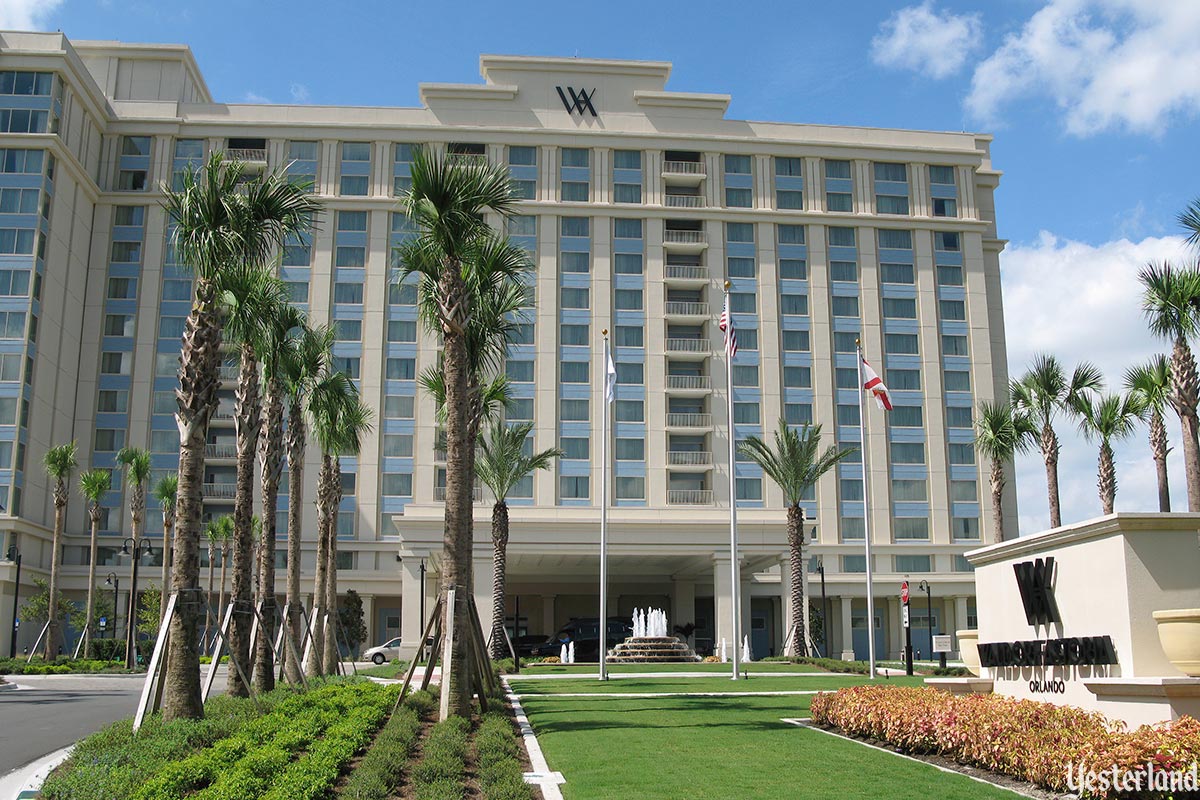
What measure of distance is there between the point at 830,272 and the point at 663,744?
66247 millimetres

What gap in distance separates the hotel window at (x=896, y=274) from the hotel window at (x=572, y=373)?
2370 centimetres

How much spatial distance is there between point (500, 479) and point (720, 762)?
108ft

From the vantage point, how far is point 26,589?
65.1m

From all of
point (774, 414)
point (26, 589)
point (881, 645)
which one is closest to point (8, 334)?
point (26, 589)

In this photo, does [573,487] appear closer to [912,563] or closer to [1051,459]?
[912,563]

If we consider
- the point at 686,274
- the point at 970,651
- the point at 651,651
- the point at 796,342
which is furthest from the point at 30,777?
the point at 796,342

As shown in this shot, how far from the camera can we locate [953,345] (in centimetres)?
7906

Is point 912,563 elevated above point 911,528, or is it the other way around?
point 911,528

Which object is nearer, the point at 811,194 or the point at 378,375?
the point at 378,375

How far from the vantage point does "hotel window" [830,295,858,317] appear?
258 feet

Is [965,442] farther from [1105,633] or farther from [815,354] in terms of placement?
[1105,633]

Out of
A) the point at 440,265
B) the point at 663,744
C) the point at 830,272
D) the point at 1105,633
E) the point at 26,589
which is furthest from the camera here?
the point at 830,272

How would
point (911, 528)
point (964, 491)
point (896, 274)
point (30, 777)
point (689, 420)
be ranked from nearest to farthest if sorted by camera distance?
point (30, 777) < point (689, 420) < point (911, 528) < point (964, 491) < point (896, 274)

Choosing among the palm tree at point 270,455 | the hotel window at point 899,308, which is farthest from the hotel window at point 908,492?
the palm tree at point 270,455
